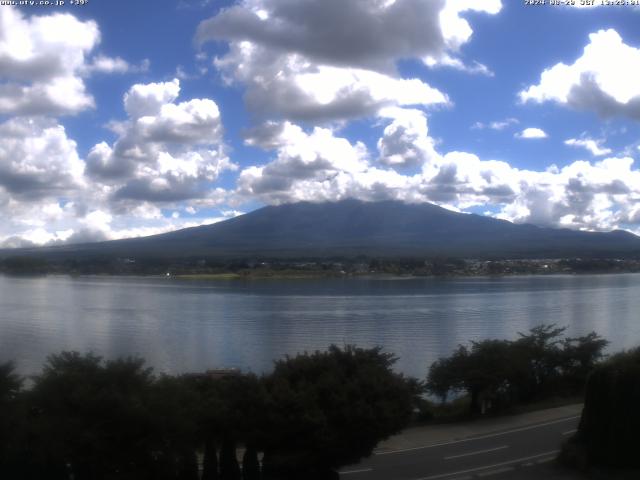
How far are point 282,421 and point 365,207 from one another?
132449 millimetres

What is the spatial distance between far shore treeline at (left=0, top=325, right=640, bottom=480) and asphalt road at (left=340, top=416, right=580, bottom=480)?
2.33ft

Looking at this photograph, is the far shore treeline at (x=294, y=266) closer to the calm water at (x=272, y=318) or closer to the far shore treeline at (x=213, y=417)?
the calm water at (x=272, y=318)

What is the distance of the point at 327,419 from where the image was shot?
304 inches

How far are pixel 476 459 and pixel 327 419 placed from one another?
8.98 feet

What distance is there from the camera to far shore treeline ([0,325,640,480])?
6.82 m

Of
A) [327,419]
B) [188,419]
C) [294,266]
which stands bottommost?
[327,419]

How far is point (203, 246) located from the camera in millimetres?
96875

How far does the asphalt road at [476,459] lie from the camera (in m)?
8.64

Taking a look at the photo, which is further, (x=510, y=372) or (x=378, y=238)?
(x=378, y=238)

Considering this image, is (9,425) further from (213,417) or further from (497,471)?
(497,471)

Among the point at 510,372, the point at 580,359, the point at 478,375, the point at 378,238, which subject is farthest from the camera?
the point at 378,238

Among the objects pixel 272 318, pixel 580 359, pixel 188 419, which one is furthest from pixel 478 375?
pixel 272 318

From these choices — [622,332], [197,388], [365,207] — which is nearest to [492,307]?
[622,332]

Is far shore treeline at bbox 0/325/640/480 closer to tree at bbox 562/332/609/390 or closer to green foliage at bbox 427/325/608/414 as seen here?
green foliage at bbox 427/325/608/414
